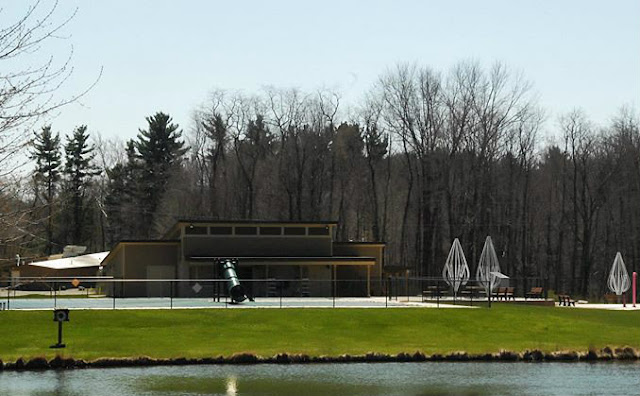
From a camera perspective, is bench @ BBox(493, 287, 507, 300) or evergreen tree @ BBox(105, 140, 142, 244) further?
evergreen tree @ BBox(105, 140, 142, 244)

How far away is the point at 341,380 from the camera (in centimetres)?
2656

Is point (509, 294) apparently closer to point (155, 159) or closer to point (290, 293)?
point (290, 293)

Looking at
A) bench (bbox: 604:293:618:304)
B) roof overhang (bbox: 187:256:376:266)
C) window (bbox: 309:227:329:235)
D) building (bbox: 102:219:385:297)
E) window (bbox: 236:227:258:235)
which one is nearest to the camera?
roof overhang (bbox: 187:256:376:266)

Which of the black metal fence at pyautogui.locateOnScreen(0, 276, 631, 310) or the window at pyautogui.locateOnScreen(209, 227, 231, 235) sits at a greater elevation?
the window at pyautogui.locateOnScreen(209, 227, 231, 235)

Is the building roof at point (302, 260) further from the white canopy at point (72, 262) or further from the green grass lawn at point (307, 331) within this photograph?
the white canopy at point (72, 262)

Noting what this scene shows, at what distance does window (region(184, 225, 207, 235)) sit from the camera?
207 feet

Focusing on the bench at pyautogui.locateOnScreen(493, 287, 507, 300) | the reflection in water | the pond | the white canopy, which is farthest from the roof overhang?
the reflection in water

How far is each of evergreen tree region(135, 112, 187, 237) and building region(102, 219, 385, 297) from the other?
32718mm

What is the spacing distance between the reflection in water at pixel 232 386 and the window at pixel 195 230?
119 ft

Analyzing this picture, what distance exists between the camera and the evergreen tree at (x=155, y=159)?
9894cm

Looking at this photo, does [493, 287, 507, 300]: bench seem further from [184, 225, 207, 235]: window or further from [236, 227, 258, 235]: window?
[184, 225, 207, 235]: window

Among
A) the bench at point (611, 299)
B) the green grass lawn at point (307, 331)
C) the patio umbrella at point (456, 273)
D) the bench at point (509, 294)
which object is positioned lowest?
the green grass lawn at point (307, 331)

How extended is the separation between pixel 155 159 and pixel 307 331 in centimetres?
6681

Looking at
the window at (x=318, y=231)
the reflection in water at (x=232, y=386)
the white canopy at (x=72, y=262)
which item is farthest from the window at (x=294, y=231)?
the reflection in water at (x=232, y=386)
